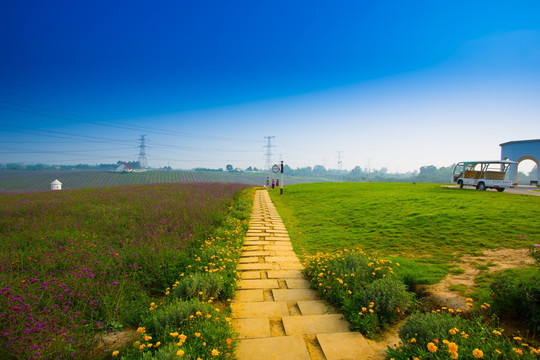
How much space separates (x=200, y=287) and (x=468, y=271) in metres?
5.02

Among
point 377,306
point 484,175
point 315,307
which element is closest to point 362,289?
point 377,306

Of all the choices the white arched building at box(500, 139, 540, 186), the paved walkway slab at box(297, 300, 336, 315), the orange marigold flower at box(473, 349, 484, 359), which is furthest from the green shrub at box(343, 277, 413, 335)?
the white arched building at box(500, 139, 540, 186)

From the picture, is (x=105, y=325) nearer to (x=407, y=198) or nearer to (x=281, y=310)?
(x=281, y=310)

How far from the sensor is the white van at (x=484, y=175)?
15484mm

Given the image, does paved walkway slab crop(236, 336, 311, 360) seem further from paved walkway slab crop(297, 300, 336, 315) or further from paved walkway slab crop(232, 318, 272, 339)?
paved walkway slab crop(297, 300, 336, 315)

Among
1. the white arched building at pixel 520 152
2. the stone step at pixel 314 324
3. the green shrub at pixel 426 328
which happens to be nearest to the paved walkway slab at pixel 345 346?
the stone step at pixel 314 324

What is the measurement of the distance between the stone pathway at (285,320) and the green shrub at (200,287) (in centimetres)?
38

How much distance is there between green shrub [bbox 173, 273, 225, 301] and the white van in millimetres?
19860

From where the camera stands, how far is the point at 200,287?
3535 millimetres

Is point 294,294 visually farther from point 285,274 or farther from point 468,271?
point 468,271

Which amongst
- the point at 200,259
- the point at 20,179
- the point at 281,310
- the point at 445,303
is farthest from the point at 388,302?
the point at 20,179

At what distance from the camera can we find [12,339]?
2.20m

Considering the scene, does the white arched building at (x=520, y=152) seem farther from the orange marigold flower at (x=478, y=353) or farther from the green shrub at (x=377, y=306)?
the orange marigold flower at (x=478, y=353)

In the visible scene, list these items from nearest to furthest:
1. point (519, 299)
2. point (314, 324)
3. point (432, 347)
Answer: point (432, 347) → point (519, 299) → point (314, 324)
